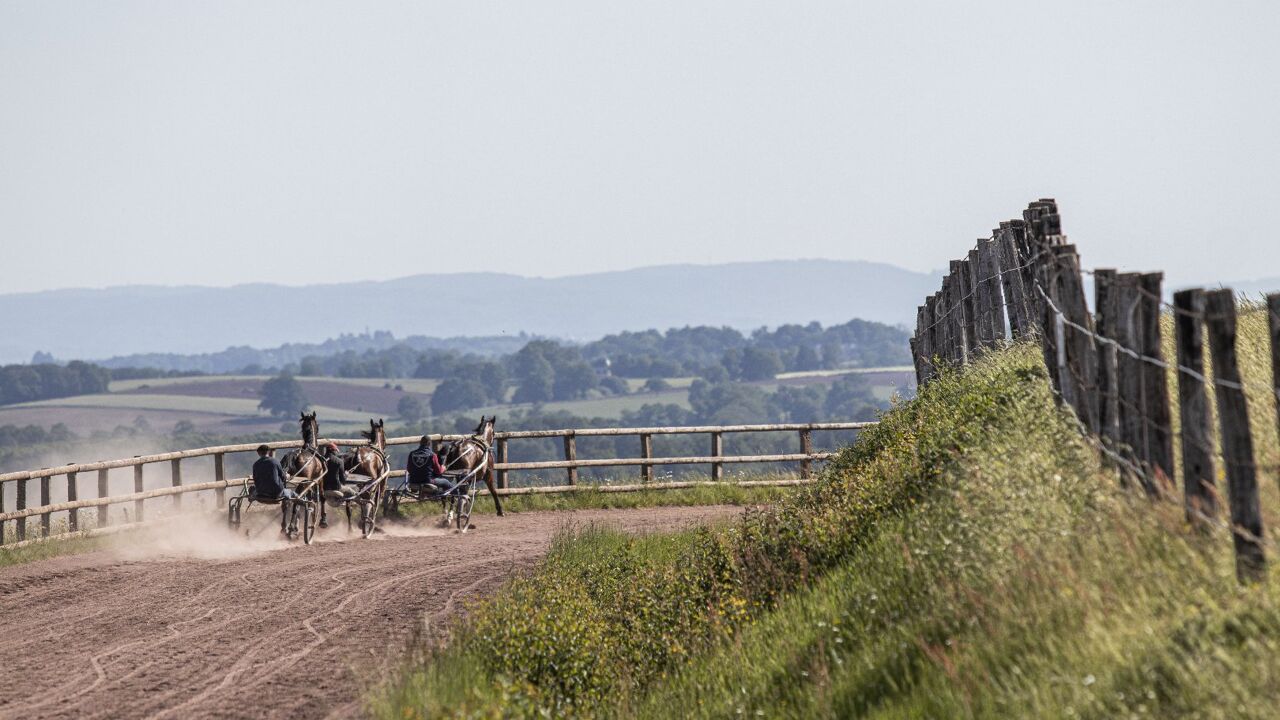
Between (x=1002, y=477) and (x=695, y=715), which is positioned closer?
(x=1002, y=477)

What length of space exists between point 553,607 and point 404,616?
200 centimetres

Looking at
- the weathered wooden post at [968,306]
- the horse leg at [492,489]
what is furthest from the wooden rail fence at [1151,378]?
the horse leg at [492,489]

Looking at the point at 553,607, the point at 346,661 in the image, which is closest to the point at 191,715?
the point at 346,661

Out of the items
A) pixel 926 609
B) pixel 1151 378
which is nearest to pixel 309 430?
pixel 926 609

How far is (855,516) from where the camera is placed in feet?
38.0

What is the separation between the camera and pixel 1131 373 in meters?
7.73

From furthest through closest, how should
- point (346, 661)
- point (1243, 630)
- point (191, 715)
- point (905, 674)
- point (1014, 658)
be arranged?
point (346, 661) < point (191, 715) < point (905, 674) < point (1014, 658) < point (1243, 630)

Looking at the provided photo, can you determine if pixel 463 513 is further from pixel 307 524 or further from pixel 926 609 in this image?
pixel 926 609

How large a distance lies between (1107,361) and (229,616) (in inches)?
366

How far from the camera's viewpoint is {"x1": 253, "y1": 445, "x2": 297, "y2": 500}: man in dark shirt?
19531mm

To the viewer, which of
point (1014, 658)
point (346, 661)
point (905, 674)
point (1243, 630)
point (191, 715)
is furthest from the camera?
point (346, 661)

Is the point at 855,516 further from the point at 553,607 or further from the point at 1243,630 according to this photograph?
the point at 1243,630

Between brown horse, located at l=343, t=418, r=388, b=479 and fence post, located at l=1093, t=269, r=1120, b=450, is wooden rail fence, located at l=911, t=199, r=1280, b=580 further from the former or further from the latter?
brown horse, located at l=343, t=418, r=388, b=479

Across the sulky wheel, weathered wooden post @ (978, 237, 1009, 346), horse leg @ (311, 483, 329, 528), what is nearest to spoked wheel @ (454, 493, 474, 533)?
the sulky wheel
